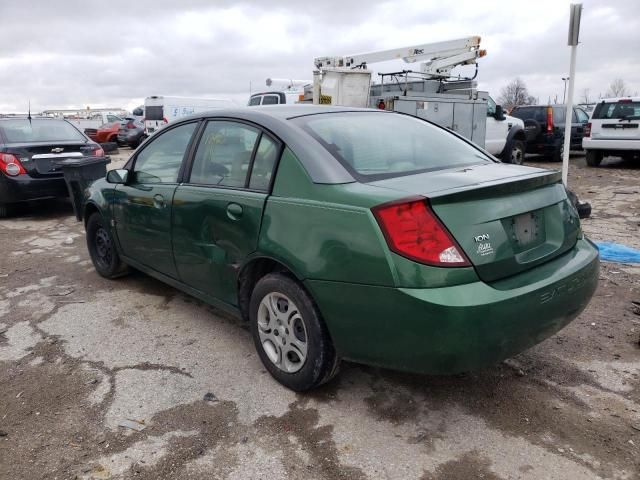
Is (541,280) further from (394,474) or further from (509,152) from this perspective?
(509,152)

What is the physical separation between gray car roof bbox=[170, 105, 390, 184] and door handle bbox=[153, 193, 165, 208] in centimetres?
66

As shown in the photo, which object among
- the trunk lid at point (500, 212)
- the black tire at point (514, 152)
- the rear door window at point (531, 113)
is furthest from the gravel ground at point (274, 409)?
the rear door window at point (531, 113)

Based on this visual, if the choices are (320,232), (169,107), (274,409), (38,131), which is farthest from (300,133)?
(169,107)

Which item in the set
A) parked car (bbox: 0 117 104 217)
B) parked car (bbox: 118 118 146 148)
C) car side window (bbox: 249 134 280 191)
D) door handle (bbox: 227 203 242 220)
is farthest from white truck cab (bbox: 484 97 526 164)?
parked car (bbox: 118 118 146 148)

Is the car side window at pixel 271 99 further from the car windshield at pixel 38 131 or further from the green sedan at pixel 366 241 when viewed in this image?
the green sedan at pixel 366 241

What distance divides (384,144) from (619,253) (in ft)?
11.6

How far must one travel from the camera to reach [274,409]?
9.14 ft

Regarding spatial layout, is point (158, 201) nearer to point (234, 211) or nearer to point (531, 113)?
point (234, 211)

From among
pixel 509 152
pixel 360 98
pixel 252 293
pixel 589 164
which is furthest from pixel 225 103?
pixel 252 293

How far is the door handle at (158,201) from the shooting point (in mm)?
3695

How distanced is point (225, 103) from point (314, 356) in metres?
19.8

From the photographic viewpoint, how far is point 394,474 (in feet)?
7.48

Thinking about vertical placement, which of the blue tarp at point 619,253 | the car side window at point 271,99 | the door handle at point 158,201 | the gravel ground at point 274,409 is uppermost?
the car side window at point 271,99

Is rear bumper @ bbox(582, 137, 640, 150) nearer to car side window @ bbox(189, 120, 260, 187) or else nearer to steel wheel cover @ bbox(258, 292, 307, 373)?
car side window @ bbox(189, 120, 260, 187)
